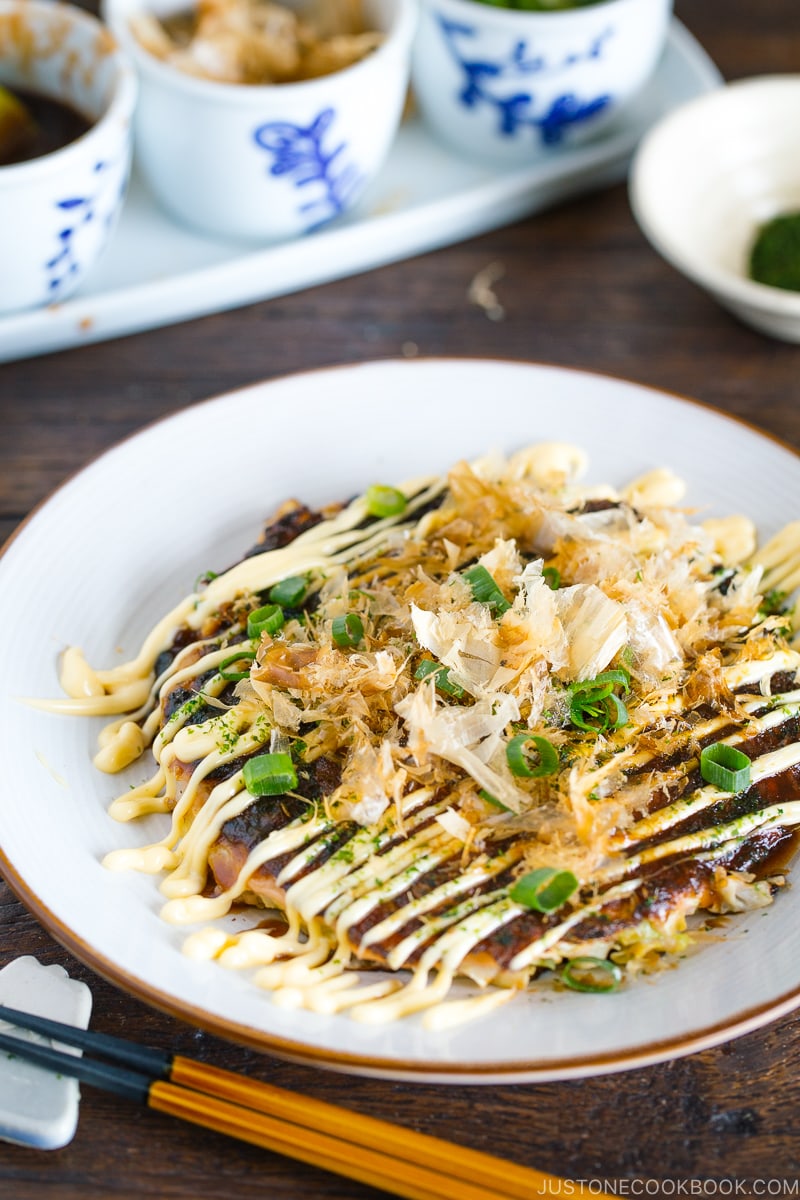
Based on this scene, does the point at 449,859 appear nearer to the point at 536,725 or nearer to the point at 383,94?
the point at 536,725

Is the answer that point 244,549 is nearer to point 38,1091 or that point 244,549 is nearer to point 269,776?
point 269,776

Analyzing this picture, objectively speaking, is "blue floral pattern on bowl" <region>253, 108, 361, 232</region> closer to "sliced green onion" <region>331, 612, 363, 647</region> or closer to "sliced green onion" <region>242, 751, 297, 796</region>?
"sliced green onion" <region>331, 612, 363, 647</region>

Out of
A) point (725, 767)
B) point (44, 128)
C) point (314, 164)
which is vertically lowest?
point (725, 767)

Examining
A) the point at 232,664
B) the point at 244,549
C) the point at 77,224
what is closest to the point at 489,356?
the point at 244,549

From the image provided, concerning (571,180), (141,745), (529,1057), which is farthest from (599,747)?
(571,180)

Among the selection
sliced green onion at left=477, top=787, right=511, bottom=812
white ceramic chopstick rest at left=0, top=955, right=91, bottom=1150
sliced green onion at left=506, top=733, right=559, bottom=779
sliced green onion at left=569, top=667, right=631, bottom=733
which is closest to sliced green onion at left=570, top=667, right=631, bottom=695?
sliced green onion at left=569, top=667, right=631, bottom=733

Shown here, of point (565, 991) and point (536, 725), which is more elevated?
point (536, 725)
